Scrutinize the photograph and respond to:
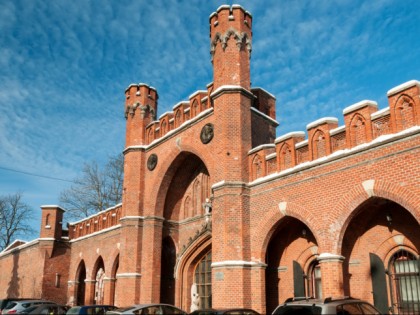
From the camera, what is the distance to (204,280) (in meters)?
17.7

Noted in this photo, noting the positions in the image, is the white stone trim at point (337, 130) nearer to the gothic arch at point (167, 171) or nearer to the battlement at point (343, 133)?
the battlement at point (343, 133)

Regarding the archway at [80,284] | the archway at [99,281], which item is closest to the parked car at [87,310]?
the archway at [99,281]

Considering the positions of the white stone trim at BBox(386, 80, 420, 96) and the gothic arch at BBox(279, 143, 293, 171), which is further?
the gothic arch at BBox(279, 143, 293, 171)

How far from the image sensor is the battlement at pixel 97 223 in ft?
74.3

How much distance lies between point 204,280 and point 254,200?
5227 millimetres

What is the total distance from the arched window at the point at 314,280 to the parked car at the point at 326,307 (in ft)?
14.4

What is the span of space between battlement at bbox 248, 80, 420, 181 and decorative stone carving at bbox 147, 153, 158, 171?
5788 millimetres

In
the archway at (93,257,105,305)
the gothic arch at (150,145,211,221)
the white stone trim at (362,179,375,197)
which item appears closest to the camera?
the white stone trim at (362,179,375,197)

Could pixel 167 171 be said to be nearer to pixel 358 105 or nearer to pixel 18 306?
pixel 18 306

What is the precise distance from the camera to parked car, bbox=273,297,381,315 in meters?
7.88

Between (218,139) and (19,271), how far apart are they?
22.3 meters

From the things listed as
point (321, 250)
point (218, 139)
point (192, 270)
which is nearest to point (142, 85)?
point (218, 139)

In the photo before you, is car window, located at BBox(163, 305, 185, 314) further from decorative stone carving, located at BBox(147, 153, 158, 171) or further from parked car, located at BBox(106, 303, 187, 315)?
decorative stone carving, located at BBox(147, 153, 158, 171)

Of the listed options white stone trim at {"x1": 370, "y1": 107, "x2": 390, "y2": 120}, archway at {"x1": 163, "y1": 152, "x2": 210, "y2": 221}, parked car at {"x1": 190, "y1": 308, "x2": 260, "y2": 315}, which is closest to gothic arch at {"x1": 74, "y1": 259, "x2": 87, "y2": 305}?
archway at {"x1": 163, "y1": 152, "x2": 210, "y2": 221}
